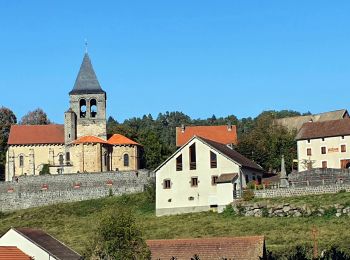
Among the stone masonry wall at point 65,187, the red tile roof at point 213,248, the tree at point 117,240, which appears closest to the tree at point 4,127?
the stone masonry wall at point 65,187

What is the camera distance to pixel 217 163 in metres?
63.4

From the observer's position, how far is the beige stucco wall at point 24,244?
43.6 metres

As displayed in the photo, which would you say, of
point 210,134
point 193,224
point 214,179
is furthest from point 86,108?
point 193,224

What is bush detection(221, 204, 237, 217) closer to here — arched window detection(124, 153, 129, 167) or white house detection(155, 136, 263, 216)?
white house detection(155, 136, 263, 216)

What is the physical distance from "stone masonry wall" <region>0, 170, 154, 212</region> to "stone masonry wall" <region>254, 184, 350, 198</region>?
48.9 feet

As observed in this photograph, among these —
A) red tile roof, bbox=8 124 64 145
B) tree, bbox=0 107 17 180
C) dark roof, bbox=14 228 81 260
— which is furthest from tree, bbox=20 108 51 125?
dark roof, bbox=14 228 81 260

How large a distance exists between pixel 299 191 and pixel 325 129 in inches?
776

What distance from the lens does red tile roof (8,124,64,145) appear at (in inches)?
3509

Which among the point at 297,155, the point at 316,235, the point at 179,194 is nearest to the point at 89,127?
the point at 297,155

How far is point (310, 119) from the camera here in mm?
96375

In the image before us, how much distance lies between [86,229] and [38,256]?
13.9 m

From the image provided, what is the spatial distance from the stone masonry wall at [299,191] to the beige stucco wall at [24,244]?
20.9m

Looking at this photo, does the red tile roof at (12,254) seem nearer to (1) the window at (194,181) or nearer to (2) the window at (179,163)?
(1) the window at (194,181)

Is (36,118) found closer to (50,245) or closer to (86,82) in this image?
(86,82)
